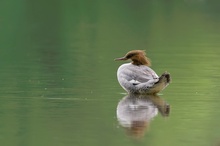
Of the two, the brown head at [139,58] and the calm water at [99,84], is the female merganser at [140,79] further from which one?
the calm water at [99,84]

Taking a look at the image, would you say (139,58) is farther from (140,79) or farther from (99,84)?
(99,84)

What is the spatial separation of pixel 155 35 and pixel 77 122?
1660cm

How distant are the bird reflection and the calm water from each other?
0.05ft

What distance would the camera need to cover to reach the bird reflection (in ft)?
41.5

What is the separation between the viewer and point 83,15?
3766 centimetres

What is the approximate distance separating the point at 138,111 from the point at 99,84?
264cm

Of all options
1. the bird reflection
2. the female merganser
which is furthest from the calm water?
the female merganser

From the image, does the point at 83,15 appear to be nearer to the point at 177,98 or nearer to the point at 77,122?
the point at 177,98

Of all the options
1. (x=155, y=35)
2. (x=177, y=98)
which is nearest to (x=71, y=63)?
(x=177, y=98)

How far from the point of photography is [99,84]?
16516mm

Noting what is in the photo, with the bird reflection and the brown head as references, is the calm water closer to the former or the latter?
the bird reflection

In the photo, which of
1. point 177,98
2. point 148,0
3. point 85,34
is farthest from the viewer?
point 148,0

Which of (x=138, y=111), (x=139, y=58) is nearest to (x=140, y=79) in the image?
(x=139, y=58)

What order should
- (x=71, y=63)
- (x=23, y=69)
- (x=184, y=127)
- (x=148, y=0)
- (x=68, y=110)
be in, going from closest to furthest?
(x=184, y=127), (x=68, y=110), (x=23, y=69), (x=71, y=63), (x=148, y=0)
